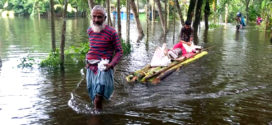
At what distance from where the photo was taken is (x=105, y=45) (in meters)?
4.17

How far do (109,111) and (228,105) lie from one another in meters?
2.35

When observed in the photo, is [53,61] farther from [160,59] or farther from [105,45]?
[105,45]

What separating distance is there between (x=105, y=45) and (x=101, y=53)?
0.50 ft

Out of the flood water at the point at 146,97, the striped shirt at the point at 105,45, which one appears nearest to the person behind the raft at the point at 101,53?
the striped shirt at the point at 105,45

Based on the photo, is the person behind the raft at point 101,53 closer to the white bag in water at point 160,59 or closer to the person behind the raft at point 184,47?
the white bag in water at point 160,59

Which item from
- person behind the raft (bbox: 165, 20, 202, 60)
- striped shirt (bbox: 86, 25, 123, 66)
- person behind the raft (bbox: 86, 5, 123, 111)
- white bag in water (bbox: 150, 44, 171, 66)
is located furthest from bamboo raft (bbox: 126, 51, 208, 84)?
striped shirt (bbox: 86, 25, 123, 66)

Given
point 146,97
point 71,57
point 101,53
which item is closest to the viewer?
point 101,53

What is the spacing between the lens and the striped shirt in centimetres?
411

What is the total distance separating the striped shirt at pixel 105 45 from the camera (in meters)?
4.11

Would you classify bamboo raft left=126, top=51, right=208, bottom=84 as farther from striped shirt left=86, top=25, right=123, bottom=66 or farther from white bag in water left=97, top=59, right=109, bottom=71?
white bag in water left=97, top=59, right=109, bottom=71

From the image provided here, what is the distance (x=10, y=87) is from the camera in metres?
6.38

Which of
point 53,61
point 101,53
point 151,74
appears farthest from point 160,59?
point 101,53

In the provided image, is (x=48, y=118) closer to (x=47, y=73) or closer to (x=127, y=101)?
(x=127, y=101)

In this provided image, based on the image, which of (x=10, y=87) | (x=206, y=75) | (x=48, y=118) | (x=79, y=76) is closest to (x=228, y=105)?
(x=206, y=75)
